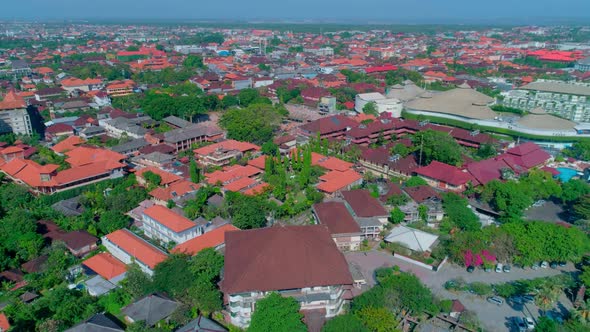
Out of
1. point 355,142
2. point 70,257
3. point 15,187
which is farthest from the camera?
point 355,142

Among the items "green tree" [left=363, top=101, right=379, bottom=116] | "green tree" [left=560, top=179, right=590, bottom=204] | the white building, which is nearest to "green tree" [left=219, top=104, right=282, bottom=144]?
"green tree" [left=363, top=101, right=379, bottom=116]

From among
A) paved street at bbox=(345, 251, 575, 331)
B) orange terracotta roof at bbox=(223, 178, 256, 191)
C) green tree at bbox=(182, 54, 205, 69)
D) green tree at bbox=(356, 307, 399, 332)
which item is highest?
green tree at bbox=(182, 54, 205, 69)

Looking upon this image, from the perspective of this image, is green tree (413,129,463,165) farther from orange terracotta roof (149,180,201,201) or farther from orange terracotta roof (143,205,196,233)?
orange terracotta roof (143,205,196,233)

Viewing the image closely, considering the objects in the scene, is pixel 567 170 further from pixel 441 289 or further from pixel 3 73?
pixel 3 73

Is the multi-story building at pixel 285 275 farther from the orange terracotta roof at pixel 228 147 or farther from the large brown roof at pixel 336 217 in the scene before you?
the orange terracotta roof at pixel 228 147

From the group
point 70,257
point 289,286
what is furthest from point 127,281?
point 289,286

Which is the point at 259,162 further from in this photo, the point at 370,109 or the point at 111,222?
the point at 370,109

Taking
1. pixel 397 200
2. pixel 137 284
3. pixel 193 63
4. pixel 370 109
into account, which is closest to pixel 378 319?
pixel 137 284
